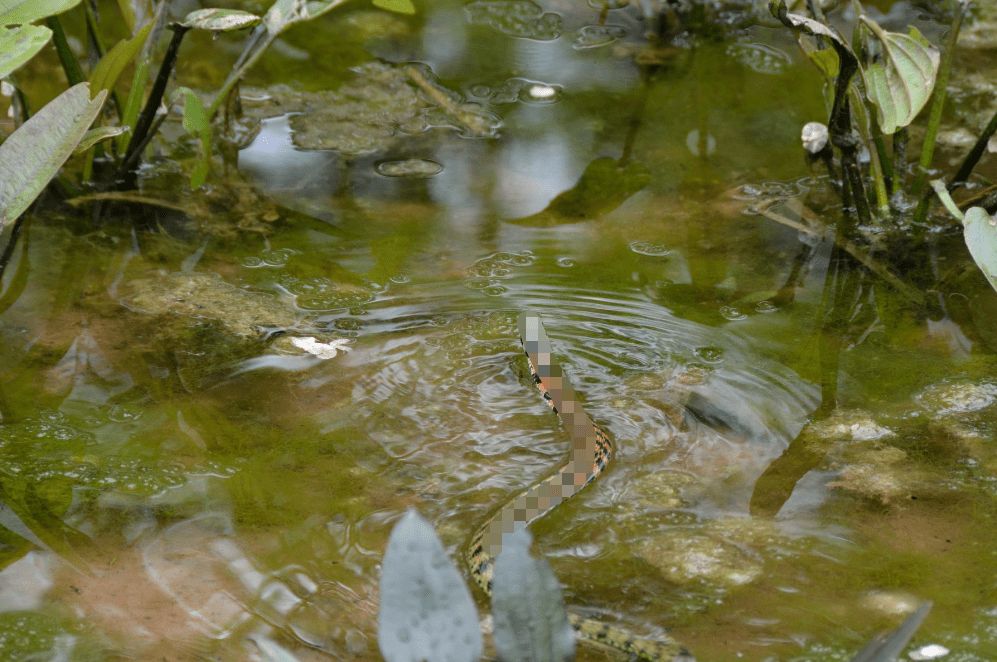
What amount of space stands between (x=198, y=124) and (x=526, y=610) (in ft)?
7.47

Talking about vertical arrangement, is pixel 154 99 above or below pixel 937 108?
above

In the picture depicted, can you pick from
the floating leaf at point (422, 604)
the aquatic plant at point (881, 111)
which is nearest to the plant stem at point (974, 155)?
the aquatic plant at point (881, 111)

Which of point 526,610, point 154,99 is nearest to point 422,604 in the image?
point 526,610

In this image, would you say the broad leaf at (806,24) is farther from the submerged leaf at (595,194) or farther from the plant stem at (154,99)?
the plant stem at (154,99)

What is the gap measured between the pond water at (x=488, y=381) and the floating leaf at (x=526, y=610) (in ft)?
1.04

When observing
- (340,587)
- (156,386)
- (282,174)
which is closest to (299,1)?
(282,174)

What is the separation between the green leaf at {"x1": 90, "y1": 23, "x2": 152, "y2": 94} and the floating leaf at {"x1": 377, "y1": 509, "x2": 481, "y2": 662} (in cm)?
231

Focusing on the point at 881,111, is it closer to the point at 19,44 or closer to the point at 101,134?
the point at 101,134

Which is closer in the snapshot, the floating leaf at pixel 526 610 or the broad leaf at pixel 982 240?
the floating leaf at pixel 526 610

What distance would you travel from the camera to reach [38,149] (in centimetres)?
227

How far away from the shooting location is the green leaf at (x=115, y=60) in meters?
2.80

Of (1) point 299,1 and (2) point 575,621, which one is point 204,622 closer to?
(2) point 575,621

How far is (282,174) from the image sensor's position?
11.0ft

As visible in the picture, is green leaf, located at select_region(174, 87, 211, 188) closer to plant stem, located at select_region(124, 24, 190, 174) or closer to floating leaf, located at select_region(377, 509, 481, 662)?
plant stem, located at select_region(124, 24, 190, 174)
